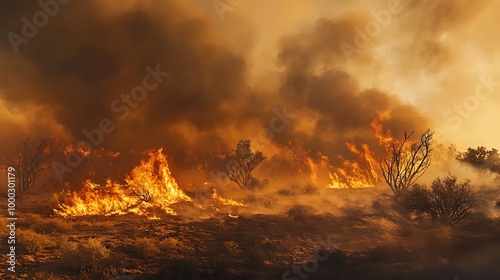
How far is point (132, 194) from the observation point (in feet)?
81.4

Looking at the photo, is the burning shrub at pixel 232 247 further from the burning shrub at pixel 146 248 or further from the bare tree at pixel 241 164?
the bare tree at pixel 241 164

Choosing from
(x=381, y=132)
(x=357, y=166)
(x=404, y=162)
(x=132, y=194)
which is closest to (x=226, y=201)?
(x=132, y=194)

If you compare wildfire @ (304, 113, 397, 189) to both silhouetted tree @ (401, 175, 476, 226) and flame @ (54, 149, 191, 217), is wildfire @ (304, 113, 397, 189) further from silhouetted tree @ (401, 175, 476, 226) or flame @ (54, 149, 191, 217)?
flame @ (54, 149, 191, 217)

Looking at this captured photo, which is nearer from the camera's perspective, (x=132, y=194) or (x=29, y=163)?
(x=132, y=194)

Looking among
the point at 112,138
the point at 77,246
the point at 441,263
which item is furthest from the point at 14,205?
the point at 441,263

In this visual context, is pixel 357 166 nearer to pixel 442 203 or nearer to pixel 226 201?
pixel 442 203

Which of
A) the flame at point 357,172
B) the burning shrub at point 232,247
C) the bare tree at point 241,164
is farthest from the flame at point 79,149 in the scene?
the flame at point 357,172

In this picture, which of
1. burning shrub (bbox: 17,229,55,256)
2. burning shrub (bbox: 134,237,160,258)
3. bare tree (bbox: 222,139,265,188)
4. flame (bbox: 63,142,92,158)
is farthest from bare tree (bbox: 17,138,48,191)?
burning shrub (bbox: 134,237,160,258)

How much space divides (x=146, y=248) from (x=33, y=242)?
5.25m

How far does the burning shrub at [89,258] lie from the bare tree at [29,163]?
930 inches

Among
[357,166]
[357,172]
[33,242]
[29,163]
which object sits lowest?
[33,242]

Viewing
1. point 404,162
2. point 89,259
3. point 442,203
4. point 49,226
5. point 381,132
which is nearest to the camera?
point 89,259

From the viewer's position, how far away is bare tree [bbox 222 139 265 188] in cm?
4138

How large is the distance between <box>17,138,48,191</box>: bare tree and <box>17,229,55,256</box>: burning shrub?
21326mm
